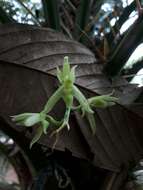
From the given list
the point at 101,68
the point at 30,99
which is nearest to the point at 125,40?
the point at 101,68

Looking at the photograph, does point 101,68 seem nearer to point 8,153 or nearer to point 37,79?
point 37,79

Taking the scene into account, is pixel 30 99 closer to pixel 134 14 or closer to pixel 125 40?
pixel 125 40

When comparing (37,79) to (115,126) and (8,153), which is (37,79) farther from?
(8,153)

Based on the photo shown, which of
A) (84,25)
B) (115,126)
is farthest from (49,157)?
(84,25)

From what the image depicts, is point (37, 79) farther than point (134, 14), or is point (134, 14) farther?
point (134, 14)

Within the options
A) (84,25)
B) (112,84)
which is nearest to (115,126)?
(112,84)

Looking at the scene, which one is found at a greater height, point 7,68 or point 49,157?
A: point 7,68

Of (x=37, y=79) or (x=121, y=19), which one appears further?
(x=121, y=19)
